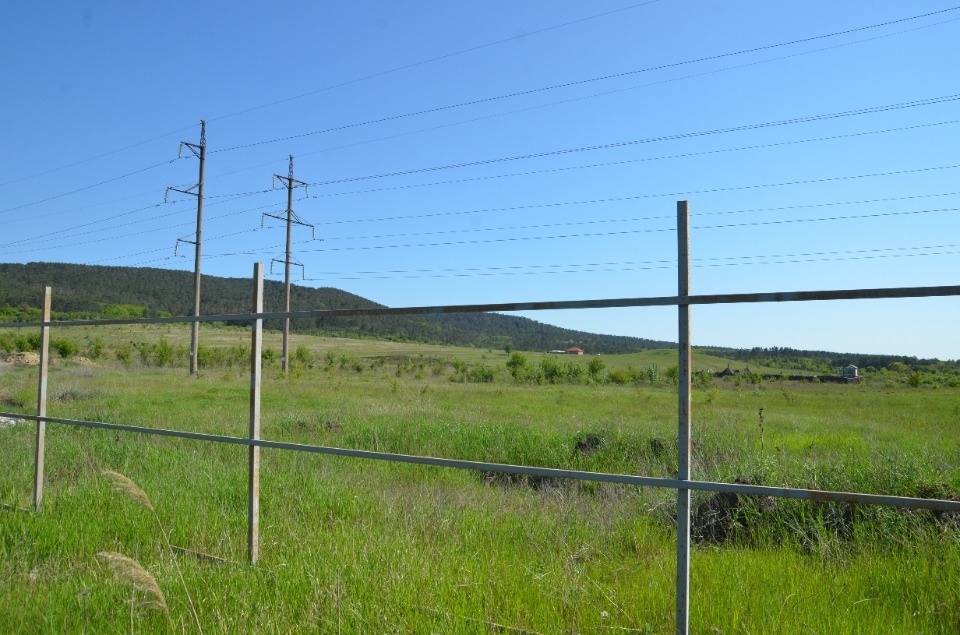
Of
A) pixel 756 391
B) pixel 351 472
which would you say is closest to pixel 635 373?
pixel 756 391

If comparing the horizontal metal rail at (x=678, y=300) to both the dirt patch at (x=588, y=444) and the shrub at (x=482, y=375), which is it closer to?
the dirt patch at (x=588, y=444)

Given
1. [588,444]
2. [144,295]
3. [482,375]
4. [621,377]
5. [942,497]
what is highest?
[144,295]

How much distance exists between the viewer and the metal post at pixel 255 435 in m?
4.71

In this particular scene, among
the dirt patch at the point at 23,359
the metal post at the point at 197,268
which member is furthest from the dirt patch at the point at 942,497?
the dirt patch at the point at 23,359

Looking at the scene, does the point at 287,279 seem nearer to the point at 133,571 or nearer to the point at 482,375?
the point at 482,375

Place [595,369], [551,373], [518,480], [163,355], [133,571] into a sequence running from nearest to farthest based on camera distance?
[133,571] → [518,480] → [551,373] → [595,369] → [163,355]

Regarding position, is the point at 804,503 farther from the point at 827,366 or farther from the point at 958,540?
the point at 827,366

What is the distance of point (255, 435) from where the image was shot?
4.88 meters

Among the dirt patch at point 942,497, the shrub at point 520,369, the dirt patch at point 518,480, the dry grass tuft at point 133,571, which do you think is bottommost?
the dirt patch at point 518,480

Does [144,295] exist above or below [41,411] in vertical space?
above

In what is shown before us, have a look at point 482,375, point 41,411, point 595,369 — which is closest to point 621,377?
point 595,369

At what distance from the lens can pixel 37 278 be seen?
115 meters

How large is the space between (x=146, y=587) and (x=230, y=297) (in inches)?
4434

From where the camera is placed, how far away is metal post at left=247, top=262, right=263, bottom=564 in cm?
471
